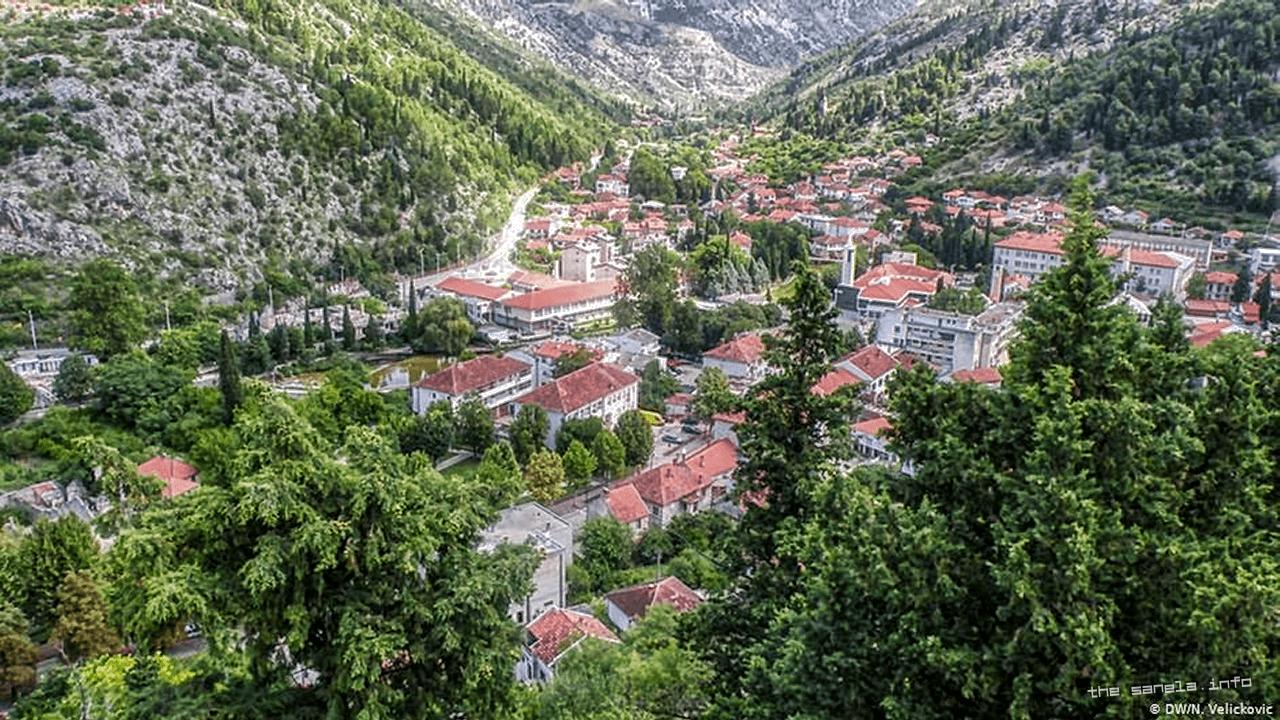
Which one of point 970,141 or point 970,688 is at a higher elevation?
point 970,141

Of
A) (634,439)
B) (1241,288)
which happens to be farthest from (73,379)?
(1241,288)

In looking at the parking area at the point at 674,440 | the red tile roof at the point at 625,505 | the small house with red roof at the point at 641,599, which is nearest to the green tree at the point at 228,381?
the red tile roof at the point at 625,505

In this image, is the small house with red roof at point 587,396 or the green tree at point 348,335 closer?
the small house with red roof at point 587,396

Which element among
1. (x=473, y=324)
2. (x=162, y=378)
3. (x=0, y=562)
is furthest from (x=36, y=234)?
(x=0, y=562)

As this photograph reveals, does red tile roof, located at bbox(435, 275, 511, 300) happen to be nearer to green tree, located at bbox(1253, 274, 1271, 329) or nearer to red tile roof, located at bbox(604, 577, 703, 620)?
red tile roof, located at bbox(604, 577, 703, 620)

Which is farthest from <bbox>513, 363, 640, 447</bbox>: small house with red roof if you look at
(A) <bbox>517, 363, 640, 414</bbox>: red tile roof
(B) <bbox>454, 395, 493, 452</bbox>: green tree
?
(B) <bbox>454, 395, 493, 452</bbox>: green tree

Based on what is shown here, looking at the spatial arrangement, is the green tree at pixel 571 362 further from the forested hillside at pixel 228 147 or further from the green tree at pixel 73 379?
the forested hillside at pixel 228 147

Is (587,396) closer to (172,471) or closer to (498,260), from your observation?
(172,471)

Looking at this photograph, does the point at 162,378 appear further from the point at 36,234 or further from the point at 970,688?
the point at 970,688
